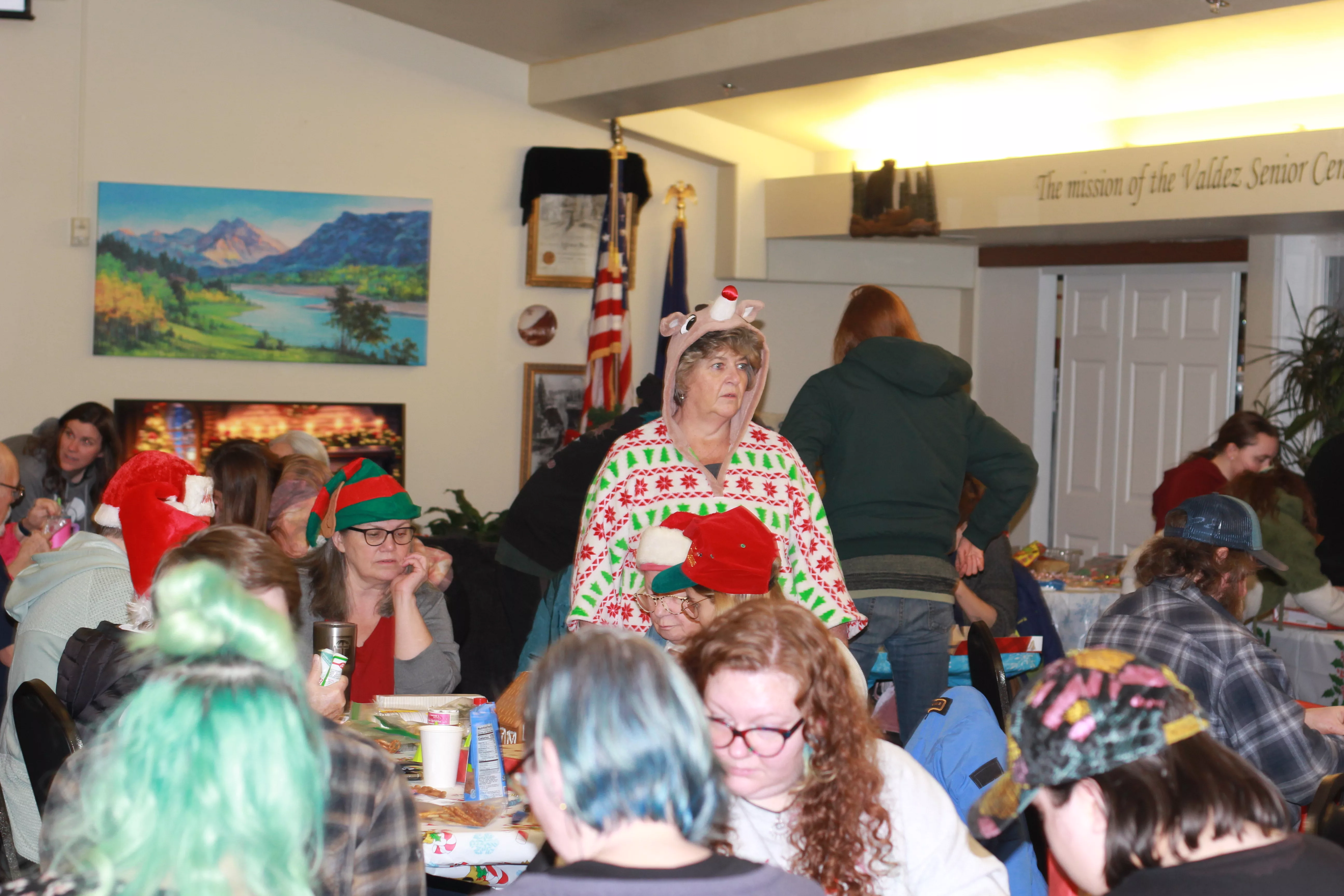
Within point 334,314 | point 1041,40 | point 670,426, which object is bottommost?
point 670,426

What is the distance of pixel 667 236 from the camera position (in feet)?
25.6

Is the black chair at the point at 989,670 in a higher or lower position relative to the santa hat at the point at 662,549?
lower

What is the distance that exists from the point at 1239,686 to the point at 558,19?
191 inches

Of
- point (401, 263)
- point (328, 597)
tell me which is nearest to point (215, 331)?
point (401, 263)

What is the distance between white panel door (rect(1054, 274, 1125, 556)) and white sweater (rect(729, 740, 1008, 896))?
20.3 feet

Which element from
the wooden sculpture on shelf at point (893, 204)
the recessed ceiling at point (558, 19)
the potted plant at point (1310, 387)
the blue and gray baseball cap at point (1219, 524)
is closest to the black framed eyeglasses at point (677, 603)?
the blue and gray baseball cap at point (1219, 524)

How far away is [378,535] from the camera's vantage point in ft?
10.3

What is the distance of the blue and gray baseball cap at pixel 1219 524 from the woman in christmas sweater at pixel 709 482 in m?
0.79

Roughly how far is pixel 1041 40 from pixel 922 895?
397cm

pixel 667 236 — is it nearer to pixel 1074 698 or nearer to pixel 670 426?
pixel 670 426

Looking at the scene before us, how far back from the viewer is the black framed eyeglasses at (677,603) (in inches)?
99.7

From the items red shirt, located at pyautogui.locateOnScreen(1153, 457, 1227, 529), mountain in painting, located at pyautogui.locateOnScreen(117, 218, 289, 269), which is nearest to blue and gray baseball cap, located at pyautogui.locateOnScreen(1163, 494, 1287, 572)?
red shirt, located at pyautogui.locateOnScreen(1153, 457, 1227, 529)

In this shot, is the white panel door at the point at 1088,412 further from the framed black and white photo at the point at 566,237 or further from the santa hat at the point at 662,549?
the santa hat at the point at 662,549

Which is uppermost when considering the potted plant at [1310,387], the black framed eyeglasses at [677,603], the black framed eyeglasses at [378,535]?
the potted plant at [1310,387]
